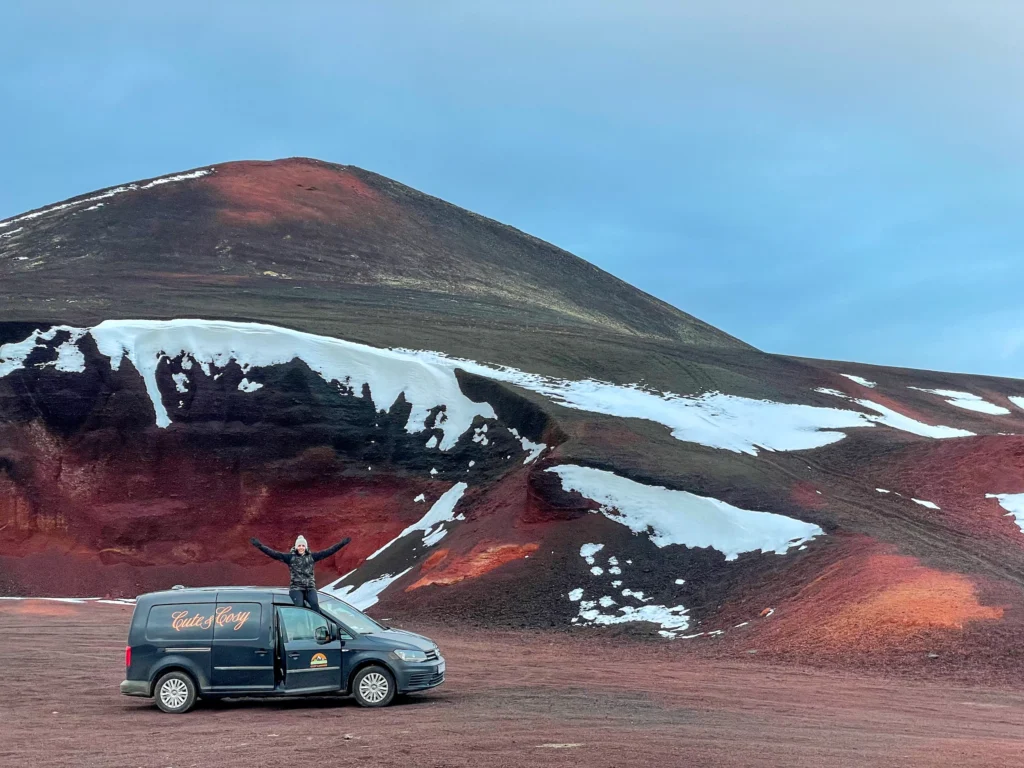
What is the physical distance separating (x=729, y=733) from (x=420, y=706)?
4335 mm

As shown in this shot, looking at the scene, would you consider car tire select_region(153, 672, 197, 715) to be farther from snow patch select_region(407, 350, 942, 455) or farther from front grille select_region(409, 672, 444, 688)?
snow patch select_region(407, 350, 942, 455)

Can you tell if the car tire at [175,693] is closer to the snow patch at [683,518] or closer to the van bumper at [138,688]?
the van bumper at [138,688]

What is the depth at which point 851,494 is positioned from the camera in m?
33.7

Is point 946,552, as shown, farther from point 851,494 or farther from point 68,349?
point 68,349

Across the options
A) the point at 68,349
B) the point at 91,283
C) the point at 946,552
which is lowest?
the point at 946,552

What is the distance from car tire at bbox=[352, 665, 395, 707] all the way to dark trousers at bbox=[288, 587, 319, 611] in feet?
3.83

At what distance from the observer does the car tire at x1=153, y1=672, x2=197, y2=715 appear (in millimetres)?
14656

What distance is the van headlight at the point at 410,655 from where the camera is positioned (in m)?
15.0

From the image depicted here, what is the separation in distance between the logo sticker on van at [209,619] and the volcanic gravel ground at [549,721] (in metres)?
1.19

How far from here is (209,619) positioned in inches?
589

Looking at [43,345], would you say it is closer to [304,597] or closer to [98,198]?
[304,597]

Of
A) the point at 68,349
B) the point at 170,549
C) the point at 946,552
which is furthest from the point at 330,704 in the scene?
the point at 68,349

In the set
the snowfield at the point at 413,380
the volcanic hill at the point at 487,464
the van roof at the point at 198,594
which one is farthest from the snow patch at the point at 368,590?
the van roof at the point at 198,594

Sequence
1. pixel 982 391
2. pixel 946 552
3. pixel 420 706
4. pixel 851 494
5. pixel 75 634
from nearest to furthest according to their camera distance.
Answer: pixel 420 706
pixel 75 634
pixel 946 552
pixel 851 494
pixel 982 391
